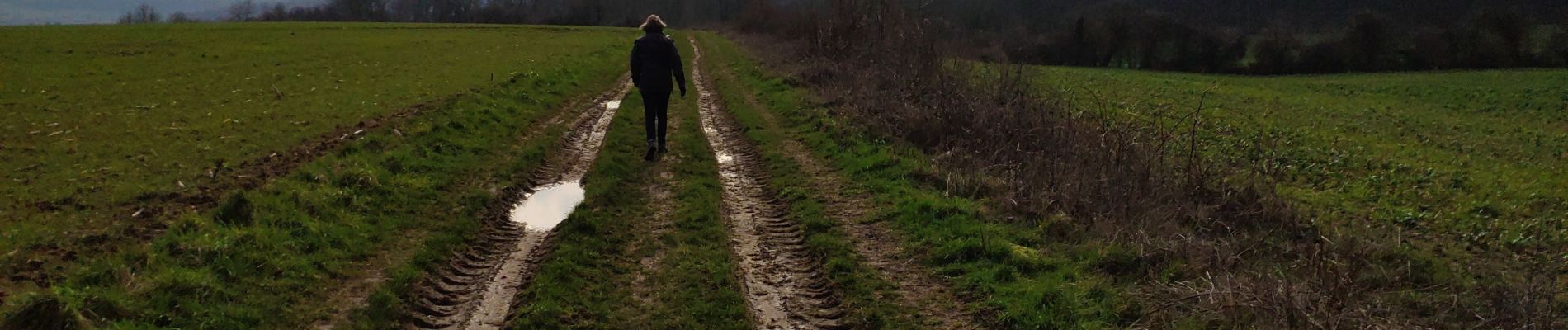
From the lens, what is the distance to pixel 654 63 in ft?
37.4

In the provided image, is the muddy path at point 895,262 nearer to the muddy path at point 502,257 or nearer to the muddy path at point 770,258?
the muddy path at point 770,258

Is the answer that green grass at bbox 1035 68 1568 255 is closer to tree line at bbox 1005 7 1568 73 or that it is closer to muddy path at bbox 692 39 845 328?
muddy path at bbox 692 39 845 328

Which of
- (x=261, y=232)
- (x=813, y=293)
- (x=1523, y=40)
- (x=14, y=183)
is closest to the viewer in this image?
(x=813, y=293)

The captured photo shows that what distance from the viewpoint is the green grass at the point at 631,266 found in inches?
218

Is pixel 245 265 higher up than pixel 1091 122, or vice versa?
pixel 1091 122

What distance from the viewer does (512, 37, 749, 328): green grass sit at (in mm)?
5535

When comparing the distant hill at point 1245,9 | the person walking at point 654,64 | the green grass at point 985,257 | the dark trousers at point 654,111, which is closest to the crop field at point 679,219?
the green grass at point 985,257

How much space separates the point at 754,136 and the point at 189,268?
851 cm

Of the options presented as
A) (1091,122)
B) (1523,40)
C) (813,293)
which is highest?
(1523,40)

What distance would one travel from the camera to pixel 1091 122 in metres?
12.6

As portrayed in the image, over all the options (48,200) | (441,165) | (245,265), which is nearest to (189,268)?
(245,265)

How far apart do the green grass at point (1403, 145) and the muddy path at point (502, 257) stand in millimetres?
7626

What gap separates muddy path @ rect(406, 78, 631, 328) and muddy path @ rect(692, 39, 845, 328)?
170 centimetres

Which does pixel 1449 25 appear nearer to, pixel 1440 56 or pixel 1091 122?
pixel 1440 56
